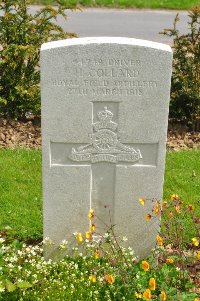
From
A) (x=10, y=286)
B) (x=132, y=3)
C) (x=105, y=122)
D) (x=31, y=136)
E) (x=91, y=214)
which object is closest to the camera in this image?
(x=10, y=286)

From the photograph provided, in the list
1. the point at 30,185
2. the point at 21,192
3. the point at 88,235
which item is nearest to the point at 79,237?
the point at 88,235

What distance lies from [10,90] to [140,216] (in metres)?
3.06

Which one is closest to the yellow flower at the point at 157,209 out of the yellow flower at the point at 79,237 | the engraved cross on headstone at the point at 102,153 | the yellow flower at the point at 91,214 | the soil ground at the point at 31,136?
the engraved cross on headstone at the point at 102,153

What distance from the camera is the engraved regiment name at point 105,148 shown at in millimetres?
3953

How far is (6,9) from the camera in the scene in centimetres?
670

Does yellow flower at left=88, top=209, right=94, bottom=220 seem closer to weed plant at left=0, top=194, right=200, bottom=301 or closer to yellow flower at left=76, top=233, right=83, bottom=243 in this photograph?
weed plant at left=0, top=194, right=200, bottom=301

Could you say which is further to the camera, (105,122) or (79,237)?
(79,237)

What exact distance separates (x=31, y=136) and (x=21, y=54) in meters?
1.00

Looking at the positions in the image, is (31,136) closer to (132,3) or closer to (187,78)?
(187,78)

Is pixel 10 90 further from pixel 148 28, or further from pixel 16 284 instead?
pixel 148 28

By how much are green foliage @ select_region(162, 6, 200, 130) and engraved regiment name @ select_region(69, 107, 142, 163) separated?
116 inches

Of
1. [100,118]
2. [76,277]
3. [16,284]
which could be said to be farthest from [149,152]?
[16,284]

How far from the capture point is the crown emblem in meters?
3.92

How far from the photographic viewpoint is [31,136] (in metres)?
6.75
